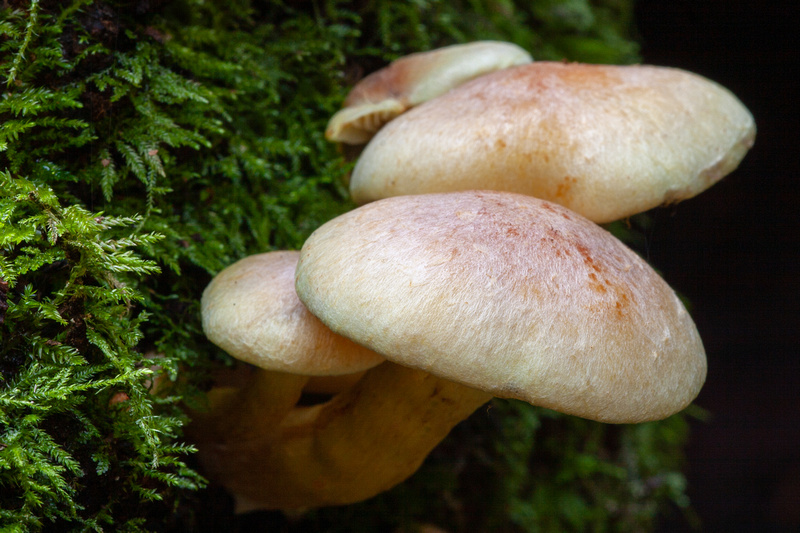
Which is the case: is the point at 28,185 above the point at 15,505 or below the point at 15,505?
above

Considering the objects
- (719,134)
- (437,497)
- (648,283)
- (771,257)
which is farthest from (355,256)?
(771,257)

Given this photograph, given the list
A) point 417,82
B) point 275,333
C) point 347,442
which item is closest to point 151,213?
point 275,333

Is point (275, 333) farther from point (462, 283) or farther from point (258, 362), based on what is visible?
point (462, 283)

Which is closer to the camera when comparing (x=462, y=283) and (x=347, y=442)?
(x=462, y=283)

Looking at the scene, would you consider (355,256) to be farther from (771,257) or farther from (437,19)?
(771,257)

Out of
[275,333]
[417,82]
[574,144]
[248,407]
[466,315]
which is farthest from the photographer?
[417,82]
